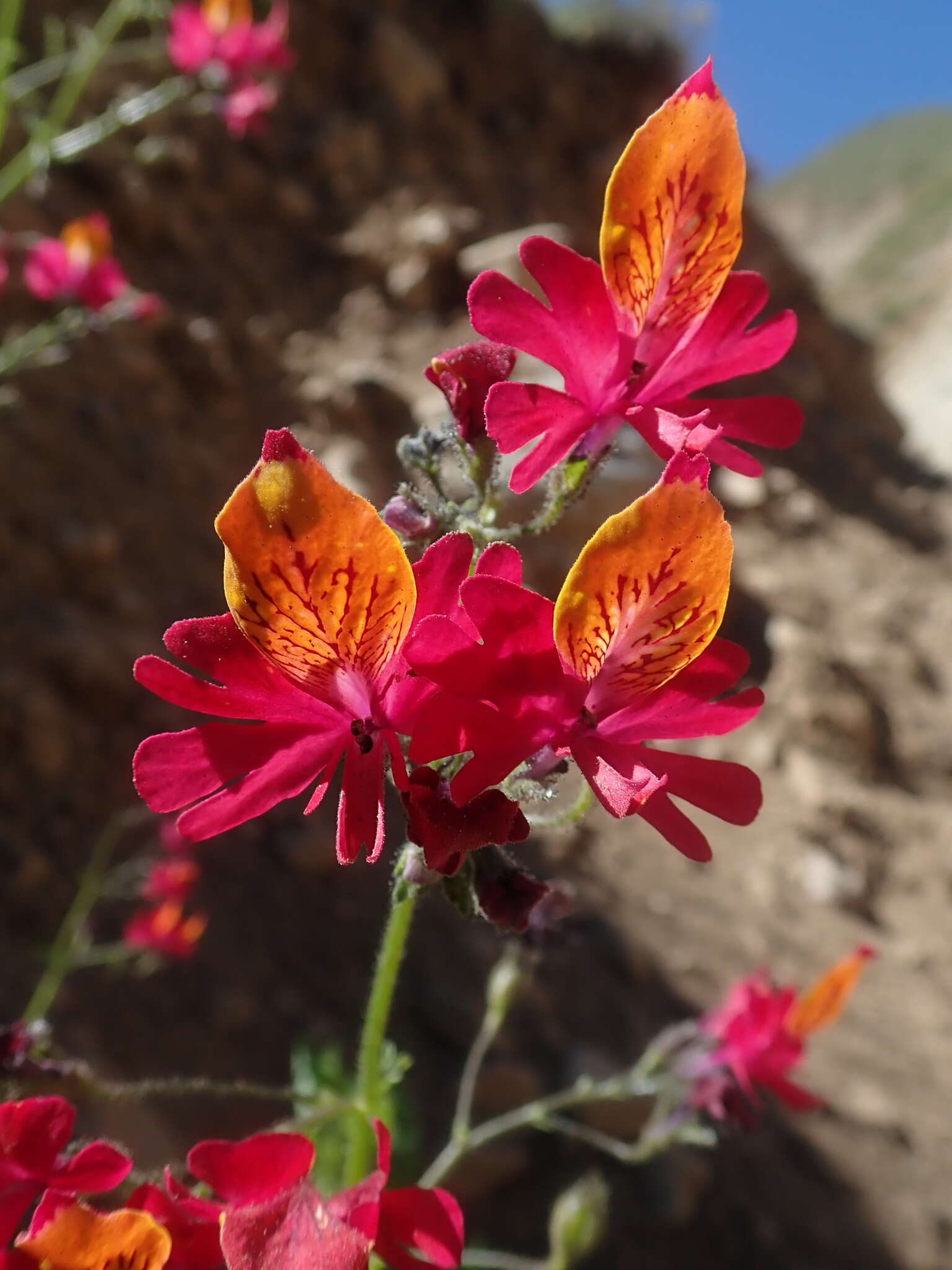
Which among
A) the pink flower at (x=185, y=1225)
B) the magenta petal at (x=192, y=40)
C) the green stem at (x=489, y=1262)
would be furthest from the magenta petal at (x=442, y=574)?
the magenta petal at (x=192, y=40)

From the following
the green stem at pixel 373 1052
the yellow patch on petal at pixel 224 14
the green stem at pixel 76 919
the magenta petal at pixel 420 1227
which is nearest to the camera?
the magenta petal at pixel 420 1227

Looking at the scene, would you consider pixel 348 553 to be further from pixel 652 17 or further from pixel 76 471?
pixel 652 17

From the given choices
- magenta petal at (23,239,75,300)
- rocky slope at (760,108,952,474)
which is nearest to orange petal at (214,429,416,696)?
magenta petal at (23,239,75,300)

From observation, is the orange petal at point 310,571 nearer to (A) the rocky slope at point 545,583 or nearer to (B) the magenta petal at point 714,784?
(B) the magenta petal at point 714,784

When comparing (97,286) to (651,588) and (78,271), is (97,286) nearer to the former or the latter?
(78,271)

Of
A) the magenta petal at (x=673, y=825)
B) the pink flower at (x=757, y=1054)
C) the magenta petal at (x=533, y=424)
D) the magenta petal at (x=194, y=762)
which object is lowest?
the pink flower at (x=757, y=1054)

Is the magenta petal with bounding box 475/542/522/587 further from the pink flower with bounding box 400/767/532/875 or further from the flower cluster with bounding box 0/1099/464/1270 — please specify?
the flower cluster with bounding box 0/1099/464/1270
